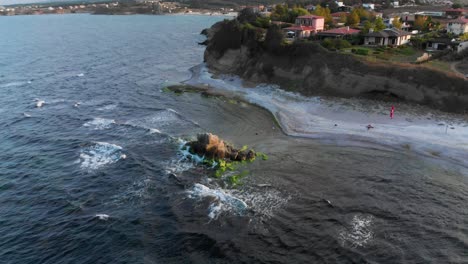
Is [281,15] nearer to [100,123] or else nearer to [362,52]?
[362,52]

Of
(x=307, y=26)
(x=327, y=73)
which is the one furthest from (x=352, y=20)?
(x=327, y=73)

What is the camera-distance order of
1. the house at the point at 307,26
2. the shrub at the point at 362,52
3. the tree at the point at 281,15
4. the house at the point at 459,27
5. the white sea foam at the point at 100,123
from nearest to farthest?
the white sea foam at the point at 100,123 → the shrub at the point at 362,52 → the house at the point at 459,27 → the house at the point at 307,26 → the tree at the point at 281,15

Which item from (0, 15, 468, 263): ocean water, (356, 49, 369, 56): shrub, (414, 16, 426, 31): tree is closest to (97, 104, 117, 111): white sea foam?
(0, 15, 468, 263): ocean water

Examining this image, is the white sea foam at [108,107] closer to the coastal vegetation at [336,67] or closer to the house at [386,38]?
the coastal vegetation at [336,67]

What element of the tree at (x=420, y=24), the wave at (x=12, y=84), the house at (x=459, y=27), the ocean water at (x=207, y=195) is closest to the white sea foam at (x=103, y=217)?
the ocean water at (x=207, y=195)

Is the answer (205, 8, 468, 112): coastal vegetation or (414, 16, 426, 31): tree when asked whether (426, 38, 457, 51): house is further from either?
(414, 16, 426, 31): tree
